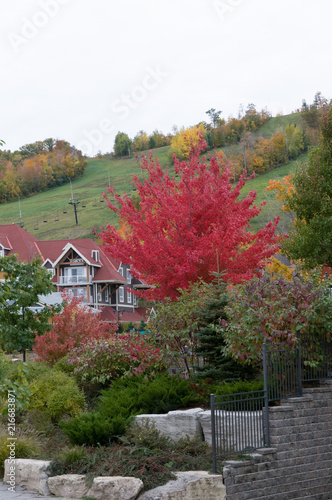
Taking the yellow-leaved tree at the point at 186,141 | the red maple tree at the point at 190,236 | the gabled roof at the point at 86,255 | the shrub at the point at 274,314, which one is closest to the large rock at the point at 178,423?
the shrub at the point at 274,314

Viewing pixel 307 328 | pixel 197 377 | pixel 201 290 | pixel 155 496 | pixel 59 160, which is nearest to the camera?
pixel 155 496

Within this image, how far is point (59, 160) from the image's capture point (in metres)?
112

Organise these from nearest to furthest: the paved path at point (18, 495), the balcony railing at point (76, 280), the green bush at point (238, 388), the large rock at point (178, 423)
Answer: the paved path at point (18, 495) → the large rock at point (178, 423) → the green bush at point (238, 388) → the balcony railing at point (76, 280)

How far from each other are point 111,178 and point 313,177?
9885 cm

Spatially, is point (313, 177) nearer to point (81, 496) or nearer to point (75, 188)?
point (81, 496)

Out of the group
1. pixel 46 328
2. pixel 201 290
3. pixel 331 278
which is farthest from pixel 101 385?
pixel 331 278

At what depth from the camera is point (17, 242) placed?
167 ft

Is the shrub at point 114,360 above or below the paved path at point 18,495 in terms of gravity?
above

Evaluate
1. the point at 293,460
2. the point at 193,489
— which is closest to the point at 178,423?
the point at 193,489

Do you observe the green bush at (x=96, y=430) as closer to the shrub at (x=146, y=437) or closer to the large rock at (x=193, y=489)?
the shrub at (x=146, y=437)

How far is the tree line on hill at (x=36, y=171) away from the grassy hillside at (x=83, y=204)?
2.12m

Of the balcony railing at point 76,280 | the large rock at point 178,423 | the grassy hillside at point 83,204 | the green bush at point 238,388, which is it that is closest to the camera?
the large rock at point 178,423

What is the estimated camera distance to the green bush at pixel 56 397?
12.7 m

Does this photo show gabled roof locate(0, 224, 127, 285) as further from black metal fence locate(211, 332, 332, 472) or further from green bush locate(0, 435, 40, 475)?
black metal fence locate(211, 332, 332, 472)
